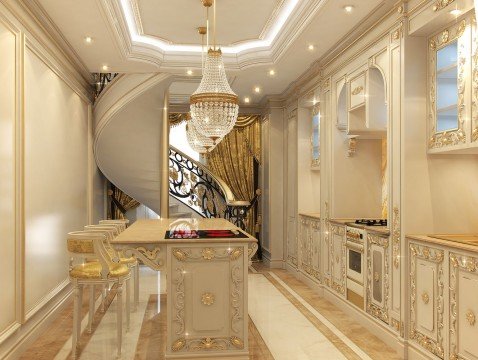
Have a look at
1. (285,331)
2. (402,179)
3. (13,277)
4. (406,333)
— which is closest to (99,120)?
(13,277)

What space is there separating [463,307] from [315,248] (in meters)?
3.21

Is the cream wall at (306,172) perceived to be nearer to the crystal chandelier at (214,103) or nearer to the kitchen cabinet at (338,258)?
the kitchen cabinet at (338,258)

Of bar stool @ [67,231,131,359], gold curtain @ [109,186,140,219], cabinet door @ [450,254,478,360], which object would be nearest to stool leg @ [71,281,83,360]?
bar stool @ [67,231,131,359]

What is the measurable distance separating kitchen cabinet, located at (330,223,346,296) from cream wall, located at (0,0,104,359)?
9.72 feet

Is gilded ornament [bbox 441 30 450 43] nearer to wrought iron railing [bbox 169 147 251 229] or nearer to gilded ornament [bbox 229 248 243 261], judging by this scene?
gilded ornament [bbox 229 248 243 261]

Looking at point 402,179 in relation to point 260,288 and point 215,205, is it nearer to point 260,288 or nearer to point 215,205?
point 260,288

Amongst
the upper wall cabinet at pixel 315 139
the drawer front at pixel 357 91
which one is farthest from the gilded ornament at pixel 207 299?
the upper wall cabinet at pixel 315 139

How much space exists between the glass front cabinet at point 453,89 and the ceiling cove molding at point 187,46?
1.05 metres

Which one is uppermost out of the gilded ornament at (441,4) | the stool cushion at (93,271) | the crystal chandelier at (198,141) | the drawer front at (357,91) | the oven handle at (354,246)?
the gilded ornament at (441,4)

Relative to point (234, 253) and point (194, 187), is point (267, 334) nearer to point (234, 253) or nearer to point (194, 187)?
point (234, 253)

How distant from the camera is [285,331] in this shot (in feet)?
14.1

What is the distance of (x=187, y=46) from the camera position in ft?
19.1

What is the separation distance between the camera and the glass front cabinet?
3098mm

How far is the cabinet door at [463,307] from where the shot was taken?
9.30ft
